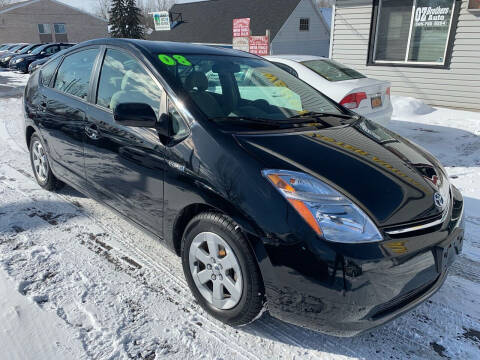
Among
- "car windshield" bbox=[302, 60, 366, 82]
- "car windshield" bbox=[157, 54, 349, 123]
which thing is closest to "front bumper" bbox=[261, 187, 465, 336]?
"car windshield" bbox=[157, 54, 349, 123]

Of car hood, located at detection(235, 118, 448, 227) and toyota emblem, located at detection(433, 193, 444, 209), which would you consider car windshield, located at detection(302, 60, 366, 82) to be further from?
toyota emblem, located at detection(433, 193, 444, 209)

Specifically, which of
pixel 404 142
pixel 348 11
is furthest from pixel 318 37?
pixel 404 142

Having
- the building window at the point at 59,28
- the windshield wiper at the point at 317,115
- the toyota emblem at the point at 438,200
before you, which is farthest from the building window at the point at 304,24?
the building window at the point at 59,28

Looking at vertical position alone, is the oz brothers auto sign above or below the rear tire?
above

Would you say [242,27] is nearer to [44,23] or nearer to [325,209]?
[325,209]

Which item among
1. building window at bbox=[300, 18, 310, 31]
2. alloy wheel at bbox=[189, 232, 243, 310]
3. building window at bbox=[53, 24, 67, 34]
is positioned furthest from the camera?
building window at bbox=[53, 24, 67, 34]

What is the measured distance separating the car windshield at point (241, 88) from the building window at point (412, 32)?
25.4ft

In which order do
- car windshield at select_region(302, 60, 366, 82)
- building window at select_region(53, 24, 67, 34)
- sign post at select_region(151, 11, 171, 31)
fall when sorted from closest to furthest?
car windshield at select_region(302, 60, 366, 82)
sign post at select_region(151, 11, 171, 31)
building window at select_region(53, 24, 67, 34)

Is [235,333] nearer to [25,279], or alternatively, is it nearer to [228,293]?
[228,293]

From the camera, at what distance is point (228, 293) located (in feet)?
7.47

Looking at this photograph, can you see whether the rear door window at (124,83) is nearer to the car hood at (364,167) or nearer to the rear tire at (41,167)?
the car hood at (364,167)

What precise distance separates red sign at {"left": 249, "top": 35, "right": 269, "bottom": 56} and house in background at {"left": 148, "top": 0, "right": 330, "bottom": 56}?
1487 cm

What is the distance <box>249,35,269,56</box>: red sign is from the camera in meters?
13.3

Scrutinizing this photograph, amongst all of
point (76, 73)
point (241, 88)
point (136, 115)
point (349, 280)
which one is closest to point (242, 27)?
point (76, 73)
